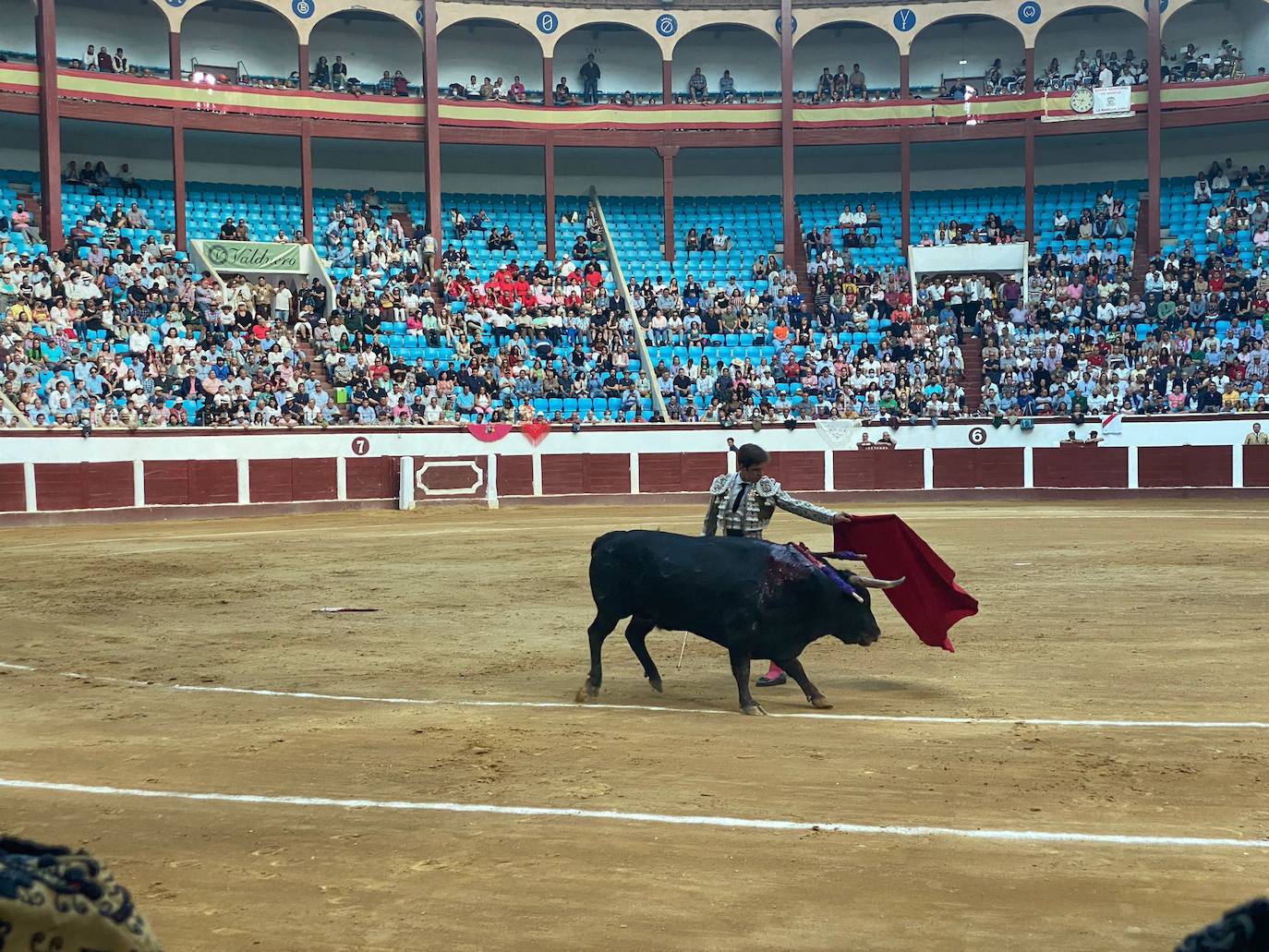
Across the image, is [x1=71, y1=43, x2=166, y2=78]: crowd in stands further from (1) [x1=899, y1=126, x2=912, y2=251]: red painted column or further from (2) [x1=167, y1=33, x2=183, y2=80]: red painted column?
(1) [x1=899, y1=126, x2=912, y2=251]: red painted column

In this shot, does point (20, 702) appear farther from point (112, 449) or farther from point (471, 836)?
point (112, 449)

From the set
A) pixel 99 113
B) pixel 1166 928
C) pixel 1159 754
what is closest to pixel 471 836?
pixel 1166 928

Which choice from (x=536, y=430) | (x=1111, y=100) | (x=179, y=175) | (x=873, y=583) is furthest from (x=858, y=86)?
(x=873, y=583)

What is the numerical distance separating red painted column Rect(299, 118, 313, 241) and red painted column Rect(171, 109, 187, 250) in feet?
8.34

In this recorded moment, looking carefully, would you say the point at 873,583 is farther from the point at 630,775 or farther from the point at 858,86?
the point at 858,86

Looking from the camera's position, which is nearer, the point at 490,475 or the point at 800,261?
the point at 490,475

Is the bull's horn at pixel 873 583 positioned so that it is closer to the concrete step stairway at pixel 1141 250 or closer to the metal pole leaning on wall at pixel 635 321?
the metal pole leaning on wall at pixel 635 321

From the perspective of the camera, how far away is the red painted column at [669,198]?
103ft

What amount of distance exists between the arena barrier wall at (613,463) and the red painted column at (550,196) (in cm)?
722

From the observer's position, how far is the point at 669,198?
31469mm

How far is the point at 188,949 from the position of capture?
3623mm

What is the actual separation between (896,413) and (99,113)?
17644 millimetres

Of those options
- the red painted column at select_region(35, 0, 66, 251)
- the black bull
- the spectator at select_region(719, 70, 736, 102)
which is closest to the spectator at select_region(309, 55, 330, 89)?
the red painted column at select_region(35, 0, 66, 251)

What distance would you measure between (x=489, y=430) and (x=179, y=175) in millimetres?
9667
